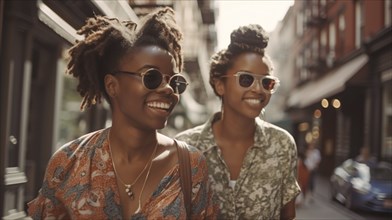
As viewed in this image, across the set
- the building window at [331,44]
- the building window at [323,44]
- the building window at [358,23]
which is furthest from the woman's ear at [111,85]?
the building window at [323,44]

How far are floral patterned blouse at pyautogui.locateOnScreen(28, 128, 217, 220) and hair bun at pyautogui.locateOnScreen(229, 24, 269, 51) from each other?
0.99m

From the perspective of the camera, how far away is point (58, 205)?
2223 millimetres

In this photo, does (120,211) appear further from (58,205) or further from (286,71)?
(286,71)

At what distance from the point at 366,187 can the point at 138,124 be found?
1241 cm

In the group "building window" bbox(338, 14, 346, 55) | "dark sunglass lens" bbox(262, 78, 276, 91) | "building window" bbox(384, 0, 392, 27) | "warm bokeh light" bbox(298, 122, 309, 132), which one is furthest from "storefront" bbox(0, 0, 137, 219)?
"warm bokeh light" bbox(298, 122, 309, 132)

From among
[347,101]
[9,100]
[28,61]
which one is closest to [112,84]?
[9,100]

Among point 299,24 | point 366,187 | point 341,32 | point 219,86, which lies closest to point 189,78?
point 341,32

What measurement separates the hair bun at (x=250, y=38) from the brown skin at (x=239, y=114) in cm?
5

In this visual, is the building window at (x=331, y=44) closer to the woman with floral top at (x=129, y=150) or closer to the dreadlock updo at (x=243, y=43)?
the dreadlock updo at (x=243, y=43)

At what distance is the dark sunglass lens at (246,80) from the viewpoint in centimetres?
304

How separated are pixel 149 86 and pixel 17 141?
4703 millimetres

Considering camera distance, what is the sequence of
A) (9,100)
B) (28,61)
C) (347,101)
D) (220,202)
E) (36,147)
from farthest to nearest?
(347,101) < (36,147) < (28,61) < (9,100) < (220,202)

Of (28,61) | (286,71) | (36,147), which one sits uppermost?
(286,71)

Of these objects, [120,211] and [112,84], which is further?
[112,84]
